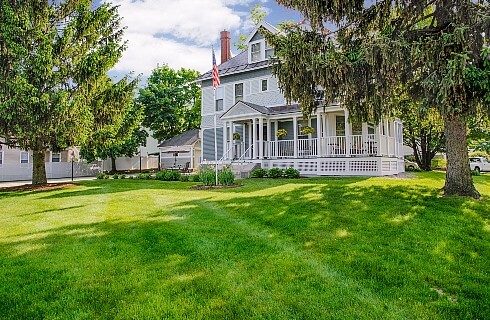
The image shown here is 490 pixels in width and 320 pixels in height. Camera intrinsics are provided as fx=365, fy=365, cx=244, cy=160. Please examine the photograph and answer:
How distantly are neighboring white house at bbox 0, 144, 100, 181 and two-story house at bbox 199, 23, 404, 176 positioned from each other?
11918mm

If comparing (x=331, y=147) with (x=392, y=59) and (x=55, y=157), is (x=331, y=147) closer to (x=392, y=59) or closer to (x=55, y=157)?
(x=392, y=59)

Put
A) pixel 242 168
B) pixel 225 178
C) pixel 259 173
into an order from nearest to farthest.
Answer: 1. pixel 225 178
2. pixel 259 173
3. pixel 242 168

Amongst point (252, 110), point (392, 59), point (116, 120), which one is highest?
point (252, 110)

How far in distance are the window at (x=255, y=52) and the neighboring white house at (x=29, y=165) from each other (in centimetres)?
1436

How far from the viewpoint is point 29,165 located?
95.3 ft

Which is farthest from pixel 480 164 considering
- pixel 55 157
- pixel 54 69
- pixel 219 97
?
pixel 55 157

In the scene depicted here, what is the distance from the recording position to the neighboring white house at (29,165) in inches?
1098

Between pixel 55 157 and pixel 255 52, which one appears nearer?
pixel 255 52

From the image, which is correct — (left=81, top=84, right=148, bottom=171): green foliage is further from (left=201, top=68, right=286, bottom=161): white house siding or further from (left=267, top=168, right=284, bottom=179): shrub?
(left=267, top=168, right=284, bottom=179): shrub

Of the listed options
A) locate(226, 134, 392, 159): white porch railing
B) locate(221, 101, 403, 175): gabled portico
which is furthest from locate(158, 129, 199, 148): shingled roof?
locate(226, 134, 392, 159): white porch railing

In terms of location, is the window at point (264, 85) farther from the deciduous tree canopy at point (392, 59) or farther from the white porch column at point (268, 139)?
the deciduous tree canopy at point (392, 59)

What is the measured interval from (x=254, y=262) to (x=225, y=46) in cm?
2464

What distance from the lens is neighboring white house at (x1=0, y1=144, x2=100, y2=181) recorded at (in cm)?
2789

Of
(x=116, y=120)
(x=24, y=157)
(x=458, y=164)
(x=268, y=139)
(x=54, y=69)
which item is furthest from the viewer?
(x=24, y=157)
